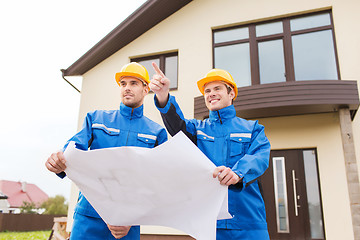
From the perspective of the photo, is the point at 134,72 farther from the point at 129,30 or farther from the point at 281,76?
the point at 129,30

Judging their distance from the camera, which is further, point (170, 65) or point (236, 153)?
point (170, 65)

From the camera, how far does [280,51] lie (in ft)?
27.1

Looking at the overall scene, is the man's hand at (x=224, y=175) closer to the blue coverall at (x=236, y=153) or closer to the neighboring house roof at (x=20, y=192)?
the blue coverall at (x=236, y=153)

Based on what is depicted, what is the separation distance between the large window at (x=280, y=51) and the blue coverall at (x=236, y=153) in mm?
6086

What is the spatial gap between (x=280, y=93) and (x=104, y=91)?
5.80 metres

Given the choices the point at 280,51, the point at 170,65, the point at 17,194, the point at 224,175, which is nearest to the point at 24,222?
the point at 170,65

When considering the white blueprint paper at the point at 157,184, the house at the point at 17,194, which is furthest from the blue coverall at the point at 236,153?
the house at the point at 17,194

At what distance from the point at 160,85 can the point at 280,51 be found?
710 centimetres

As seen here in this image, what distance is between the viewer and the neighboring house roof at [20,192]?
163 ft

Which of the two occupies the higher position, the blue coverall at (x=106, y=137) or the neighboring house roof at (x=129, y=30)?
the neighboring house roof at (x=129, y=30)

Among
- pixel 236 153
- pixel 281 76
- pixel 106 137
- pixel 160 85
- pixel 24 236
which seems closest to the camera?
pixel 160 85

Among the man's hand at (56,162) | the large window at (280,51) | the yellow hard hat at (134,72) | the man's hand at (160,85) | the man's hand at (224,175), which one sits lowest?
the man's hand at (224,175)

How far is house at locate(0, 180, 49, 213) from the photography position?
156 ft

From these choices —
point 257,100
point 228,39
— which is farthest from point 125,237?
point 228,39
